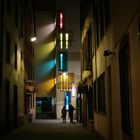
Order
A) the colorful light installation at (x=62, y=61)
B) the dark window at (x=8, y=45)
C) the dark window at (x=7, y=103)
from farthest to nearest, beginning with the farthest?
the colorful light installation at (x=62, y=61) < the dark window at (x=8, y=45) < the dark window at (x=7, y=103)

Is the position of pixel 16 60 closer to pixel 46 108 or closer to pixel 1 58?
pixel 1 58

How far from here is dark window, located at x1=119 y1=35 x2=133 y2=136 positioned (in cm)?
1135

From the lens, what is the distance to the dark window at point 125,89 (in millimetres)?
11352

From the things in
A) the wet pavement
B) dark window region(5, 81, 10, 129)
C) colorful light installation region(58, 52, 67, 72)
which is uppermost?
colorful light installation region(58, 52, 67, 72)

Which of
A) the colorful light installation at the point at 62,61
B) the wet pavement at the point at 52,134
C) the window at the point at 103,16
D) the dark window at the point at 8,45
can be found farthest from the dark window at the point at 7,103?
the colorful light installation at the point at 62,61

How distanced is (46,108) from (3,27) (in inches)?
1334

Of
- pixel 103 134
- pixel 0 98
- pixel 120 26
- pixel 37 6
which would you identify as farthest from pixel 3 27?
pixel 37 6

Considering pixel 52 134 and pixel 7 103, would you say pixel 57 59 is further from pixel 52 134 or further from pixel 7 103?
pixel 52 134

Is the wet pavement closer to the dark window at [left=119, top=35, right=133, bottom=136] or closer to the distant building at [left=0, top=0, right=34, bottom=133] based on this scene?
the distant building at [left=0, top=0, right=34, bottom=133]

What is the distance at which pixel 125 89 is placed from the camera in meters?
11.9

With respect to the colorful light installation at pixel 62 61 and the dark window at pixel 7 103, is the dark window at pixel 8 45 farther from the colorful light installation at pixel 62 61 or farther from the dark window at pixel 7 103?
the colorful light installation at pixel 62 61

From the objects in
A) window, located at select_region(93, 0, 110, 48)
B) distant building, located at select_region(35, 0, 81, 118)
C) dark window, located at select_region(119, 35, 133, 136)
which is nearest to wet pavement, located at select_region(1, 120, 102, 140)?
window, located at select_region(93, 0, 110, 48)

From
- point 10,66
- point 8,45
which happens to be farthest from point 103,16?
point 10,66

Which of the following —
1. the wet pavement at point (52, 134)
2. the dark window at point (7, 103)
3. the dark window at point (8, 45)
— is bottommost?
the wet pavement at point (52, 134)
